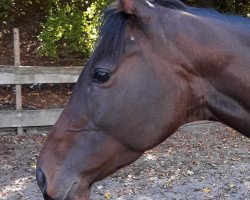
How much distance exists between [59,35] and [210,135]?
2871 mm

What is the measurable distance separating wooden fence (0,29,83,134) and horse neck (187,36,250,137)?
16.0 feet

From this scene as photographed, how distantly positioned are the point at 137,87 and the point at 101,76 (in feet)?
0.49

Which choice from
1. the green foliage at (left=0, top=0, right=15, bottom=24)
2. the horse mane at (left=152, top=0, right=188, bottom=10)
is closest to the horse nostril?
the horse mane at (left=152, top=0, right=188, bottom=10)

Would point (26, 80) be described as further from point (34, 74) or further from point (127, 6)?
point (127, 6)

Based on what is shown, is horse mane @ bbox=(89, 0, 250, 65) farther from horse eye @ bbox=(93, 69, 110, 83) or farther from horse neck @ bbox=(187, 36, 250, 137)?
horse neck @ bbox=(187, 36, 250, 137)

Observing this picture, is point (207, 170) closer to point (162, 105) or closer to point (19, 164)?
point (19, 164)

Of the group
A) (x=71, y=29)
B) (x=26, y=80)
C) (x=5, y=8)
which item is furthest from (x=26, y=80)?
(x=5, y=8)

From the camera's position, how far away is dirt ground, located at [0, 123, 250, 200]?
4992 mm

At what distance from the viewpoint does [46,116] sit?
6820 millimetres

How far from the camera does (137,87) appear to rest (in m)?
1.90

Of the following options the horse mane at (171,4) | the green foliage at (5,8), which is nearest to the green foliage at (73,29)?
the green foliage at (5,8)

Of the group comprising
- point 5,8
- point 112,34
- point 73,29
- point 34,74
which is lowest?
point 5,8

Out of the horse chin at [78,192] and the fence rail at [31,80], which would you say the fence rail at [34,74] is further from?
the horse chin at [78,192]

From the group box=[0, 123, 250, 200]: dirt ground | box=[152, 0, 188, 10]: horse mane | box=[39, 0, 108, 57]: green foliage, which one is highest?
box=[152, 0, 188, 10]: horse mane
